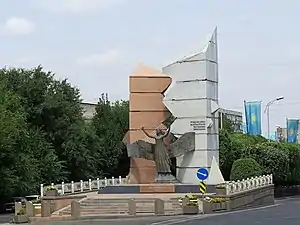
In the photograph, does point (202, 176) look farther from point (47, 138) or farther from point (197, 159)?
point (47, 138)

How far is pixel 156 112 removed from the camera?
141ft

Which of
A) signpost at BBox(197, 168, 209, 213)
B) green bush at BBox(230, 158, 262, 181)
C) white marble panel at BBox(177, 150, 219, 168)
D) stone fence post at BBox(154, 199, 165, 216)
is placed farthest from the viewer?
green bush at BBox(230, 158, 262, 181)

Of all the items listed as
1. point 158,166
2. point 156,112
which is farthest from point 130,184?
point 156,112

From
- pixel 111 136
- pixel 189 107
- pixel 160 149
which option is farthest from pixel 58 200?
pixel 111 136

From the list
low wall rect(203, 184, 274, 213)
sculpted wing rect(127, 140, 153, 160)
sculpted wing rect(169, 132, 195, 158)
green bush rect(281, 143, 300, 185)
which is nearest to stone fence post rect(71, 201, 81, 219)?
low wall rect(203, 184, 274, 213)

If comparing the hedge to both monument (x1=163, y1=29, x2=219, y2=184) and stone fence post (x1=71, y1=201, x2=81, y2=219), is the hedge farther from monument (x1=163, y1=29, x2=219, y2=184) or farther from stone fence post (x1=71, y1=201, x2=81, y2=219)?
stone fence post (x1=71, y1=201, x2=81, y2=219)

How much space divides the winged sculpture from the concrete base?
4.66 feet

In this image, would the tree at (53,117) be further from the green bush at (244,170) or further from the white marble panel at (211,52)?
the white marble panel at (211,52)

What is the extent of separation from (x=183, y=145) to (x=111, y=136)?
21343 mm

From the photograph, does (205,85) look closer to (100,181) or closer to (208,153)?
(208,153)

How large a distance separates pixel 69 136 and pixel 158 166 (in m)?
15.3

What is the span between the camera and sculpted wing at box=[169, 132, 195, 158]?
41.7m

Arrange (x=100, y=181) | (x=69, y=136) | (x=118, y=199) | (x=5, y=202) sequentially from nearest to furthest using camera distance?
(x=118, y=199) → (x=100, y=181) → (x=5, y=202) → (x=69, y=136)

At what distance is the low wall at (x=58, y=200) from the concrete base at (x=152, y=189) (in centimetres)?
255
